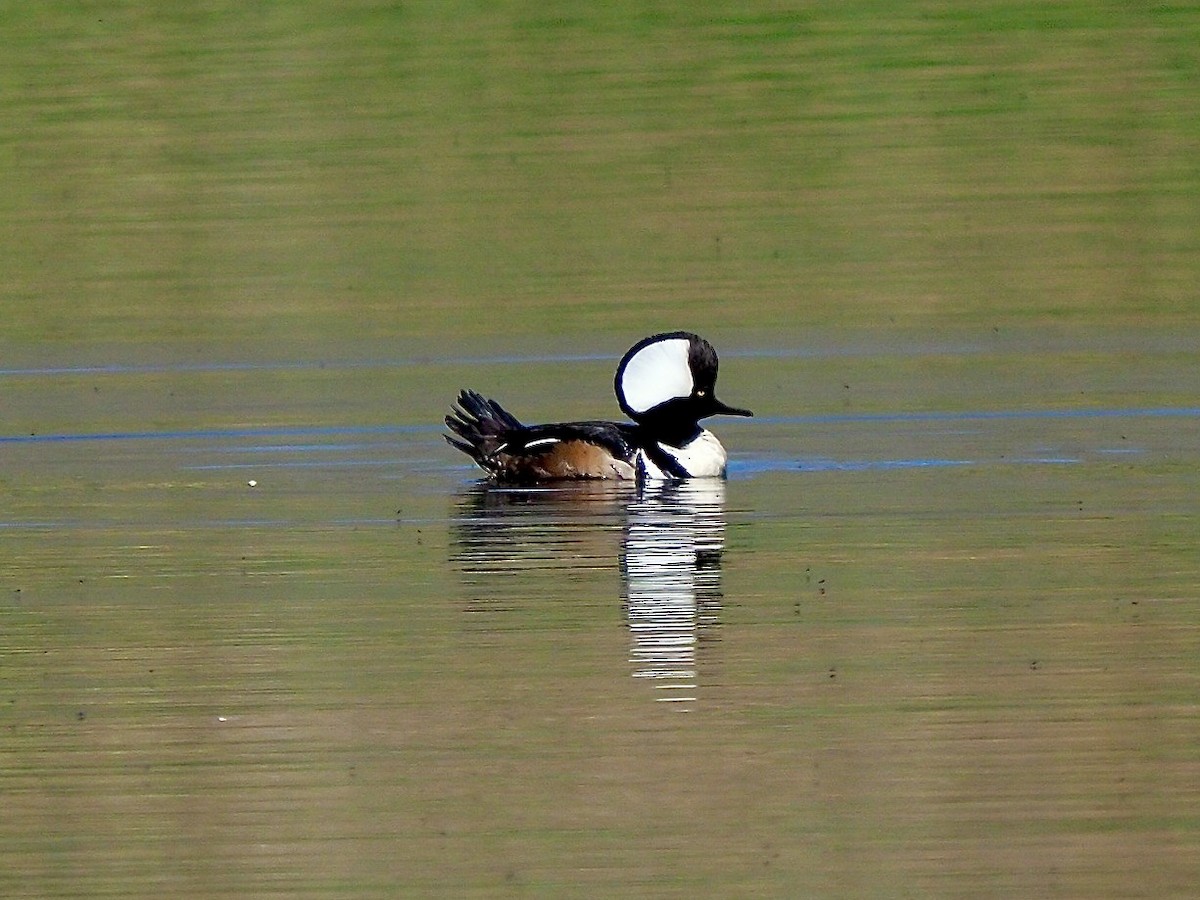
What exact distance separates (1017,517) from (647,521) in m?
1.50

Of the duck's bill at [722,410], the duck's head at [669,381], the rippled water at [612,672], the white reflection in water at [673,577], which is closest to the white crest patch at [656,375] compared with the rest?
the duck's head at [669,381]

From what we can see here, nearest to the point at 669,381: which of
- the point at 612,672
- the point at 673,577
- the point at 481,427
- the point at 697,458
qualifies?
the point at 697,458

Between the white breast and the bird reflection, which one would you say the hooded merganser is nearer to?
the white breast

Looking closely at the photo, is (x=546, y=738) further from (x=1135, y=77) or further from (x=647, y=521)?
(x=1135, y=77)

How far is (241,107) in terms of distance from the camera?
84.0ft

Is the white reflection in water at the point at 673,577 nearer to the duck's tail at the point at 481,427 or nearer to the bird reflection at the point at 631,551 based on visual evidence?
the bird reflection at the point at 631,551

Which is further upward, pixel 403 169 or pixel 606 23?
pixel 606 23

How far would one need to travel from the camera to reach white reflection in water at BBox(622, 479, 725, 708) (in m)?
8.71

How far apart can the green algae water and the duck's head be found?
439mm

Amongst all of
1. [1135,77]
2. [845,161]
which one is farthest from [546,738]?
[1135,77]

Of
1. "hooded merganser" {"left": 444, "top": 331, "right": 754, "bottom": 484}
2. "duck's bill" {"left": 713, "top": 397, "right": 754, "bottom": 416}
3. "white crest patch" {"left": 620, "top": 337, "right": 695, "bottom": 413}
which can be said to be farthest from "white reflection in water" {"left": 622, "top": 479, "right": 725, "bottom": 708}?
"white crest patch" {"left": 620, "top": 337, "right": 695, "bottom": 413}

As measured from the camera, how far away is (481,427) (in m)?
12.9

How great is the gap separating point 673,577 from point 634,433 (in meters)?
2.81

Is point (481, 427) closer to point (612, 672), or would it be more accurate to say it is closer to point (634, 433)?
point (634, 433)
